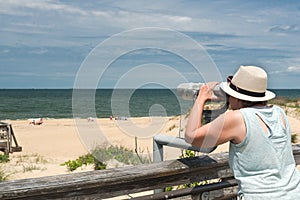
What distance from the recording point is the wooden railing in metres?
2.33

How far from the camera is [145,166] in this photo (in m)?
2.79

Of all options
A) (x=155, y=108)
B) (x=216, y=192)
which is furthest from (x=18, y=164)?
(x=155, y=108)

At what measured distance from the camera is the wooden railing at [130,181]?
7.64ft

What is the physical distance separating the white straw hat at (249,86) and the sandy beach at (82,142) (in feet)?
1.30

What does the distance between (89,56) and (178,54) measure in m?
0.47

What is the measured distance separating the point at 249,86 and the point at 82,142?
3.20ft

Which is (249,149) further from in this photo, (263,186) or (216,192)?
(216,192)

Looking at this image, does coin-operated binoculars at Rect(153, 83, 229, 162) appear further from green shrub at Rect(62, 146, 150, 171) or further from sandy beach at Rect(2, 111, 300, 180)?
green shrub at Rect(62, 146, 150, 171)

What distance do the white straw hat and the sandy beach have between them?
396 millimetres

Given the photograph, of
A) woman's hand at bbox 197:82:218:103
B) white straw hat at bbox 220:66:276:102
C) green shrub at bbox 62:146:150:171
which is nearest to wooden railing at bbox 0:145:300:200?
green shrub at bbox 62:146:150:171

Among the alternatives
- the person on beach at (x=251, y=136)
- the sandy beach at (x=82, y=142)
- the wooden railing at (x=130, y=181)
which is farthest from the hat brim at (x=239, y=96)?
the wooden railing at (x=130, y=181)

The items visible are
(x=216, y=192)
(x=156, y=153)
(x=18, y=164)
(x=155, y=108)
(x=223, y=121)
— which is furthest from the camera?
(x=18, y=164)

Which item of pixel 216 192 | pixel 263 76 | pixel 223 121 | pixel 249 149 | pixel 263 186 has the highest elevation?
pixel 263 76

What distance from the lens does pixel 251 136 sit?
2.31 meters
